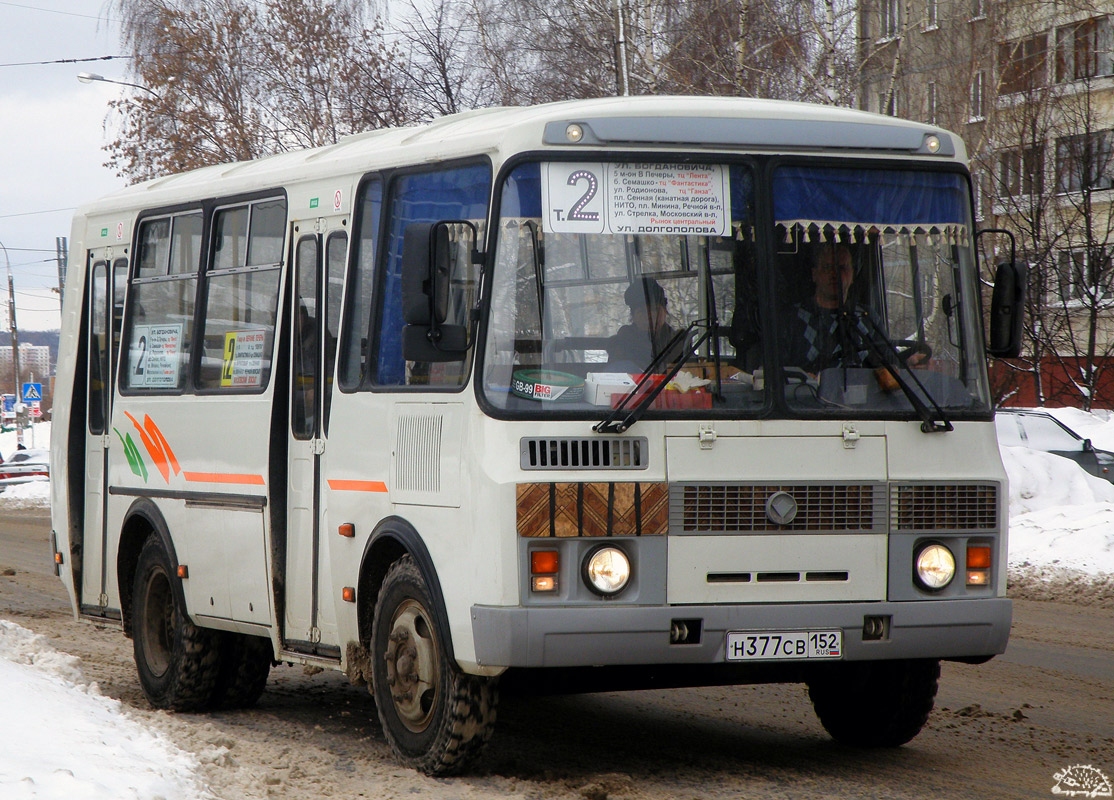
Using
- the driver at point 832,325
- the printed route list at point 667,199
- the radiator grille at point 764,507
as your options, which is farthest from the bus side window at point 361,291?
the driver at point 832,325

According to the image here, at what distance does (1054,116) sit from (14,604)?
969 inches

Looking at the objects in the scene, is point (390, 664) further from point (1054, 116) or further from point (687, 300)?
point (1054, 116)

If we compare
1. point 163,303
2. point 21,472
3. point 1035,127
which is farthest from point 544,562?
point 21,472

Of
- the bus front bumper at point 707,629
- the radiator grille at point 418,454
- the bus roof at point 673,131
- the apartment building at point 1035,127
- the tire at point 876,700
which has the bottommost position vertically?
the tire at point 876,700

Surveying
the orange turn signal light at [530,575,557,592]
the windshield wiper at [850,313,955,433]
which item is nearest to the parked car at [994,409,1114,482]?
the windshield wiper at [850,313,955,433]

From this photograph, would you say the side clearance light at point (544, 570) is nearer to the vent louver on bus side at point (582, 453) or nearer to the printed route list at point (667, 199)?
the vent louver on bus side at point (582, 453)

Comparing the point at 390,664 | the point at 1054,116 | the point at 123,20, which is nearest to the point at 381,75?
the point at 123,20

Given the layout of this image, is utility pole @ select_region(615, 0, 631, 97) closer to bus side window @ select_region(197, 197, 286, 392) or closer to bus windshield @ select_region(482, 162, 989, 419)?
bus side window @ select_region(197, 197, 286, 392)

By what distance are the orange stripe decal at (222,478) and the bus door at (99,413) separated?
127 cm

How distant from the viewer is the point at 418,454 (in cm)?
668

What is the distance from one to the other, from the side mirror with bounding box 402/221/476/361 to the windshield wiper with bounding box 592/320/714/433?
66 centimetres

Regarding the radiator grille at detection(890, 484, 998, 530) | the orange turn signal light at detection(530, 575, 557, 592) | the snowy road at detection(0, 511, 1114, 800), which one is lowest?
the snowy road at detection(0, 511, 1114, 800)

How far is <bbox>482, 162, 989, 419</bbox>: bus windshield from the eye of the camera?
20.3 feet

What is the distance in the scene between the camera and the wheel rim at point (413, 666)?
257 inches
